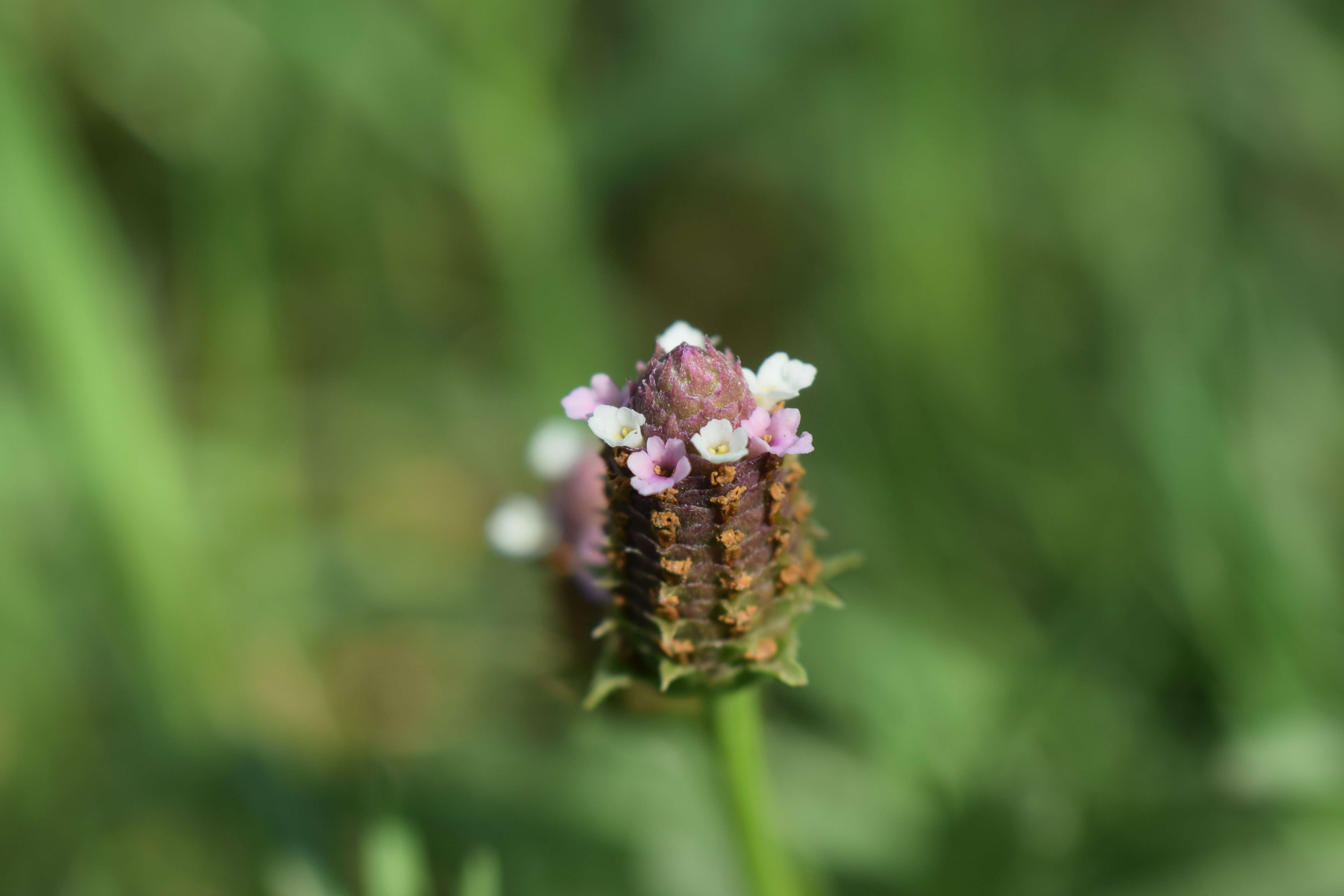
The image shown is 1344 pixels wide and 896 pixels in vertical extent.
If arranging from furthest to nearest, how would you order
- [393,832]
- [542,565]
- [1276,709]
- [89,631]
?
[89,631] → [1276,709] → [542,565] → [393,832]

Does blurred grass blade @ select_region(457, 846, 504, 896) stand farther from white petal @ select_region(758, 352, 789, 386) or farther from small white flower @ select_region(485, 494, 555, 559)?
white petal @ select_region(758, 352, 789, 386)

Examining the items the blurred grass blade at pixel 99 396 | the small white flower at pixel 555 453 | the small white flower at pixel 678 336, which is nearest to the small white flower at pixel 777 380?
the small white flower at pixel 678 336

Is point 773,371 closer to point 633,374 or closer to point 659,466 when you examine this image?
point 659,466

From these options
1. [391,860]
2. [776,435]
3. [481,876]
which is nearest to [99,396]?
[391,860]

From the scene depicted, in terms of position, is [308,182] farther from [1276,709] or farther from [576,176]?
[1276,709]

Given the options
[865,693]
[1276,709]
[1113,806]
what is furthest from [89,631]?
[1276,709]

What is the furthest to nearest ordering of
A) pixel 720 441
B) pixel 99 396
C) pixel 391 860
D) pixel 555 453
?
pixel 99 396 < pixel 555 453 < pixel 391 860 < pixel 720 441
